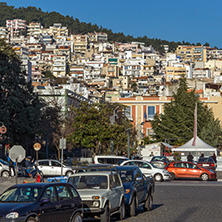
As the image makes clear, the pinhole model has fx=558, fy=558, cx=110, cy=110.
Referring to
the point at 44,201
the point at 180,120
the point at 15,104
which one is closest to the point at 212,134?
the point at 180,120

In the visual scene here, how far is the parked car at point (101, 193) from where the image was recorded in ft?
49.2

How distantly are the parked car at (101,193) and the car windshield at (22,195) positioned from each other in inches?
89.7

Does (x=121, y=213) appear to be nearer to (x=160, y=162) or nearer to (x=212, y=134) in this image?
(x=160, y=162)

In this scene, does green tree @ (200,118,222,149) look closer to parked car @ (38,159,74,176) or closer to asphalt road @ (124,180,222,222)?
parked car @ (38,159,74,176)

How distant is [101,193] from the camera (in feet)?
50.1

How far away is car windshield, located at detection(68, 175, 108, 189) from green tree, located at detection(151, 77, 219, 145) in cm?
6845

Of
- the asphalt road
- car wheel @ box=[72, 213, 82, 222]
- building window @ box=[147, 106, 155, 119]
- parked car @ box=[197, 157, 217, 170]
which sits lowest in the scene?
the asphalt road

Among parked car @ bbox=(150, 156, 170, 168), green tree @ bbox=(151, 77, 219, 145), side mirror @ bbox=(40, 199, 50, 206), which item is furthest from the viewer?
green tree @ bbox=(151, 77, 219, 145)

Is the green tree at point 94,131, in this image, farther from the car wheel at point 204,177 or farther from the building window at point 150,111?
the building window at point 150,111

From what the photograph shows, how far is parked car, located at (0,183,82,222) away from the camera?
39.7 feet

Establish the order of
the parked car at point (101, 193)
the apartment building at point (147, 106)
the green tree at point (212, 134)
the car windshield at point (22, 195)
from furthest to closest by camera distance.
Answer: the apartment building at point (147, 106)
the green tree at point (212, 134)
the parked car at point (101, 193)
the car windshield at point (22, 195)

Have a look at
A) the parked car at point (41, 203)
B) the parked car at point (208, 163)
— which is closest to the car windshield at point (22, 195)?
the parked car at point (41, 203)

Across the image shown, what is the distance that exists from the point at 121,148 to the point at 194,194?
3822cm

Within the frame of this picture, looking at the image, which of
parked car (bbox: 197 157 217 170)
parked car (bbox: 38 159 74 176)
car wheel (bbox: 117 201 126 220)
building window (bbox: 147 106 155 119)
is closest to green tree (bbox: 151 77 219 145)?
building window (bbox: 147 106 155 119)
